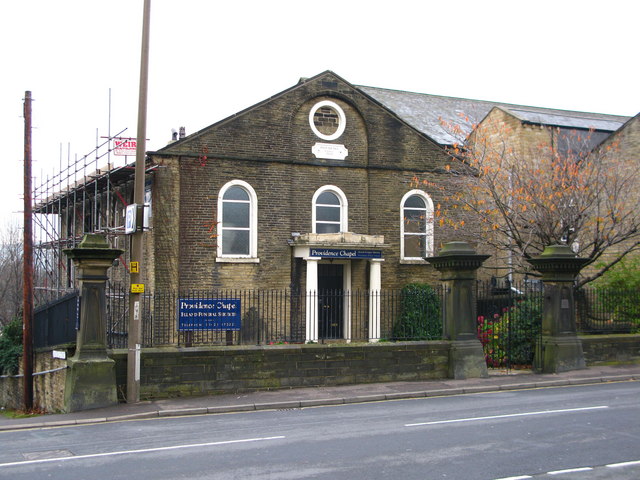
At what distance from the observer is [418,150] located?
24.5 m

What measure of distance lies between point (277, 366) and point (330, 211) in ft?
31.6

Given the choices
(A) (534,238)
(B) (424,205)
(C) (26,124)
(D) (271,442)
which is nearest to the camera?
(D) (271,442)

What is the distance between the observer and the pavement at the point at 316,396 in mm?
12406

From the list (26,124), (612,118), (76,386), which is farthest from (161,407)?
(612,118)

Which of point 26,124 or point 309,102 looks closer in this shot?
point 26,124

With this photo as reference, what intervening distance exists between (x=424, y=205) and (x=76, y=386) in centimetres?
1490

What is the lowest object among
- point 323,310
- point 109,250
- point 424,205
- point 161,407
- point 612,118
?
point 161,407

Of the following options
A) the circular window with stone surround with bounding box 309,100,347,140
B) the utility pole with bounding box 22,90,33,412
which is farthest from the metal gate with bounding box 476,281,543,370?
the utility pole with bounding box 22,90,33,412

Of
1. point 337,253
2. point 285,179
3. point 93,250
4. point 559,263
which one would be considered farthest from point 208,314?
point 559,263

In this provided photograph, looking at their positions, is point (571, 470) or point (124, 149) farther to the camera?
point (124, 149)

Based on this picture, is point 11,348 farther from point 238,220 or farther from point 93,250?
point 93,250

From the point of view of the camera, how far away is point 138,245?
13305 mm

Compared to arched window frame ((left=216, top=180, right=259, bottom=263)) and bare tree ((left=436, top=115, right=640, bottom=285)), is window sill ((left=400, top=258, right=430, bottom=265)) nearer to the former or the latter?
bare tree ((left=436, top=115, right=640, bottom=285))

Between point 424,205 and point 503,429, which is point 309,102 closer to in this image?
point 424,205
